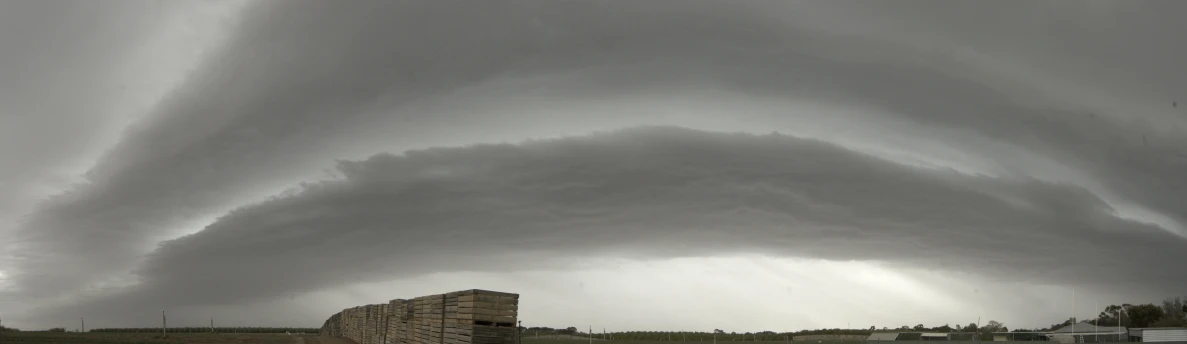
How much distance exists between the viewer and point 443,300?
74.3ft

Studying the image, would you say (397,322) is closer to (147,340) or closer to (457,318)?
(457,318)

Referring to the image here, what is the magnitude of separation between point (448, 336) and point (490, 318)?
104 inches

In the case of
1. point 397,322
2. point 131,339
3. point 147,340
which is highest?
point 397,322

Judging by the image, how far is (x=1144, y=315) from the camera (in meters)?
135

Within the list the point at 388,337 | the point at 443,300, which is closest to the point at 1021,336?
the point at 388,337

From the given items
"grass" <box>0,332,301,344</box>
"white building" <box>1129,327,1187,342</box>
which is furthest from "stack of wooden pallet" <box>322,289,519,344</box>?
"white building" <box>1129,327,1187,342</box>

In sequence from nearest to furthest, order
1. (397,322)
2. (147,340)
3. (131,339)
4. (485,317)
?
(485,317)
(397,322)
(147,340)
(131,339)

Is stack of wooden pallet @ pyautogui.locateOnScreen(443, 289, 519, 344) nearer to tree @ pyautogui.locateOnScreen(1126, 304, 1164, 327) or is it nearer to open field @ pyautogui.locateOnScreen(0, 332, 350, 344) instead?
open field @ pyautogui.locateOnScreen(0, 332, 350, 344)

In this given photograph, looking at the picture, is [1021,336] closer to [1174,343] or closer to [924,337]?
[924,337]

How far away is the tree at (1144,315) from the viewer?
133 metres

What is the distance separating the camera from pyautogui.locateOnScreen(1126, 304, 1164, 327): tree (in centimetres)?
13312

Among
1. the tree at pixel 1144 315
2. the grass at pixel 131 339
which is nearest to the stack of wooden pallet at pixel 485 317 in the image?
the grass at pixel 131 339

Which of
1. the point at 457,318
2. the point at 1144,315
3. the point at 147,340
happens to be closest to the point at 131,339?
the point at 147,340

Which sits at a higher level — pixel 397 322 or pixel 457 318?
pixel 457 318
